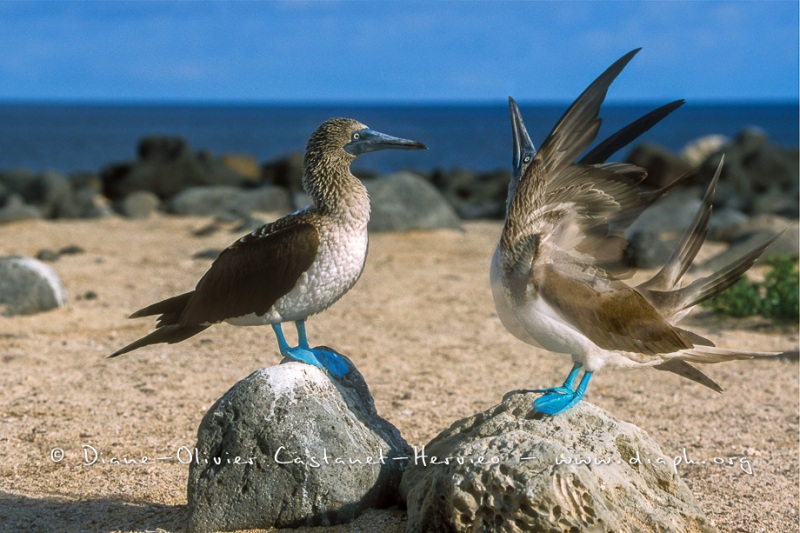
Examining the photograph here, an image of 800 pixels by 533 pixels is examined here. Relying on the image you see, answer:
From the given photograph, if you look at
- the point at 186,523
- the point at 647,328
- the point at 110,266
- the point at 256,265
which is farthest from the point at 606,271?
the point at 110,266

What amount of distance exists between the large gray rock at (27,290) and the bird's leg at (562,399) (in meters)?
6.90

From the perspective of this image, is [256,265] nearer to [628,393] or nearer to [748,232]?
[628,393]

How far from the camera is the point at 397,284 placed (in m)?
11.6

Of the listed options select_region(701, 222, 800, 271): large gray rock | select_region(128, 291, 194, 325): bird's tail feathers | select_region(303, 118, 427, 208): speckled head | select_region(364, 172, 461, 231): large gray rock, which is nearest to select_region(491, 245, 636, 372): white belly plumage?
select_region(303, 118, 427, 208): speckled head

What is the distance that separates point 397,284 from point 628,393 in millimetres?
4427

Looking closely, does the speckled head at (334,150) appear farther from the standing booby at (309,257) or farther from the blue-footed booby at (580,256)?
the blue-footed booby at (580,256)

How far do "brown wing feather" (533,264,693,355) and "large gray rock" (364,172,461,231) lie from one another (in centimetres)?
1069

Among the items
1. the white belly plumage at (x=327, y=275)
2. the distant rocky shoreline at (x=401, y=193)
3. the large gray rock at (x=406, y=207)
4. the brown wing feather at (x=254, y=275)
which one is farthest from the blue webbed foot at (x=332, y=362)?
the large gray rock at (x=406, y=207)

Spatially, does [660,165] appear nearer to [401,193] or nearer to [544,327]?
[401,193]

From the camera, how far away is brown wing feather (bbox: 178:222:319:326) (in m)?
4.78

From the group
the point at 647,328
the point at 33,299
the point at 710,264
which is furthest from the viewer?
the point at 710,264

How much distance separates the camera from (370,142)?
195 inches

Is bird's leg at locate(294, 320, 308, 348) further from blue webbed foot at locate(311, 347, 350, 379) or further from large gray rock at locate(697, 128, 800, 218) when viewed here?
large gray rock at locate(697, 128, 800, 218)

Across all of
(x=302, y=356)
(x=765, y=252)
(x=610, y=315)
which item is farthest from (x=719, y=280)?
(x=765, y=252)
